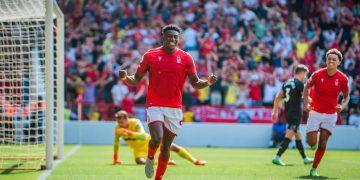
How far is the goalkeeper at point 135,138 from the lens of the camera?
14.3 m

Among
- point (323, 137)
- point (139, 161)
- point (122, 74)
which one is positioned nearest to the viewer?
point (122, 74)

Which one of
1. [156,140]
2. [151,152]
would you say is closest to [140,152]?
[151,152]

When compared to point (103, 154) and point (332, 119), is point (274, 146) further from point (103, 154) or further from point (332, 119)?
point (332, 119)

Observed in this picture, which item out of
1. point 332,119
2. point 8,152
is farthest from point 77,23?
point 332,119

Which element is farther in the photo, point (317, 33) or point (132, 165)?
point (317, 33)

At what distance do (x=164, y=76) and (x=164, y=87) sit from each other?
0.15 meters

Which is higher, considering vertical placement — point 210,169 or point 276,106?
point 276,106

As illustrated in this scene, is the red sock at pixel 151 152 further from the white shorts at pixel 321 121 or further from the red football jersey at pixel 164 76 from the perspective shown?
the white shorts at pixel 321 121

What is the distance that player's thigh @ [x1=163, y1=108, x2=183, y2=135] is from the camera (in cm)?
983

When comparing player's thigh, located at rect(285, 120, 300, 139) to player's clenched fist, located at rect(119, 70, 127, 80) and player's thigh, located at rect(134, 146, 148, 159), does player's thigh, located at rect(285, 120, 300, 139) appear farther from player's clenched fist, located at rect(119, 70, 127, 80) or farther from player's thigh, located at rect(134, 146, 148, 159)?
player's clenched fist, located at rect(119, 70, 127, 80)

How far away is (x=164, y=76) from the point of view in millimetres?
9781

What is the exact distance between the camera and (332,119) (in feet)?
40.2

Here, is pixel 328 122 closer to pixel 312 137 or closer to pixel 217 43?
pixel 312 137

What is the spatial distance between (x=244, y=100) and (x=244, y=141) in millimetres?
1477
